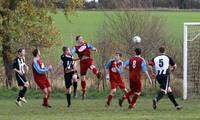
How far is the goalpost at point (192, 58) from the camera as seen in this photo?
28.2 meters

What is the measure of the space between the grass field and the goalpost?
95.8 inches

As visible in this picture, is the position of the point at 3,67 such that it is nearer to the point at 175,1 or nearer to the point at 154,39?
the point at 154,39

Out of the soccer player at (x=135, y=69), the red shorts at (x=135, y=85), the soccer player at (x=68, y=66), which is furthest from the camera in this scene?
the soccer player at (x=68, y=66)

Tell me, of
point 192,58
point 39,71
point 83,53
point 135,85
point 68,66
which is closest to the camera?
point 135,85

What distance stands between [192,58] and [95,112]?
8394mm

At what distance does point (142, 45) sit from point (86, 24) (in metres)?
33.3

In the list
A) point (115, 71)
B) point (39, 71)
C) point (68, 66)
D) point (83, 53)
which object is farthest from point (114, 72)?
point (39, 71)

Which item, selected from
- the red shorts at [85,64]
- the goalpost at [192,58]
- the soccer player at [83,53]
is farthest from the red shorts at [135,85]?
the goalpost at [192,58]

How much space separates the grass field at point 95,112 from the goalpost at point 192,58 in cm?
243

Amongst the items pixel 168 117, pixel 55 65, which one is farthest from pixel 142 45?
pixel 168 117

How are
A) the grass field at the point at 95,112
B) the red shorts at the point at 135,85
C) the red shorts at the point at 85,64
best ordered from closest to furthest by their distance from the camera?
the grass field at the point at 95,112 < the red shorts at the point at 135,85 < the red shorts at the point at 85,64

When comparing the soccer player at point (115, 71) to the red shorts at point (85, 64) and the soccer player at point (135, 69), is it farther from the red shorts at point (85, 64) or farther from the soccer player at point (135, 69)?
the red shorts at point (85, 64)

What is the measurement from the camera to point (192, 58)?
95.1 ft

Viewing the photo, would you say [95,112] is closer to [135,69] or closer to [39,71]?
[135,69]
